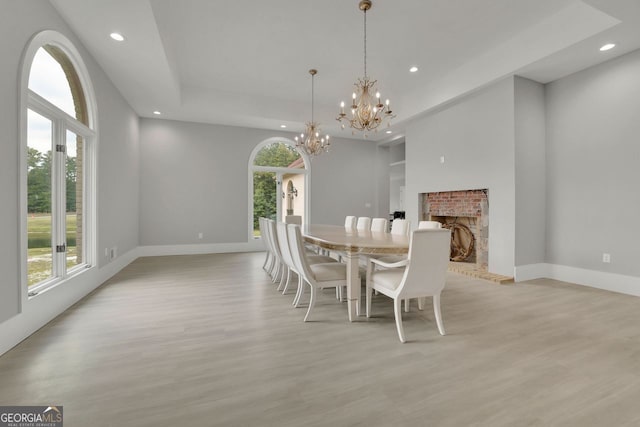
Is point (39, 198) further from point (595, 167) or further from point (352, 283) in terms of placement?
point (595, 167)

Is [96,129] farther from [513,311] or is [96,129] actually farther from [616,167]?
[616,167]

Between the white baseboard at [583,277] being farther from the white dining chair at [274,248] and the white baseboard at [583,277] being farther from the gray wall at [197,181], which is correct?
the gray wall at [197,181]

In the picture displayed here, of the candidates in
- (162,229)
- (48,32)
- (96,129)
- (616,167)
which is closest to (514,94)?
(616,167)

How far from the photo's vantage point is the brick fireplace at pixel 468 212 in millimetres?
4543

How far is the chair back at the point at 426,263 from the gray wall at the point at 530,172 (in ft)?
8.48

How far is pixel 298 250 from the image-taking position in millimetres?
2527

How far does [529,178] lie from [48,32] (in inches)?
227

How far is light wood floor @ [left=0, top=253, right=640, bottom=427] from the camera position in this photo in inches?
55.7

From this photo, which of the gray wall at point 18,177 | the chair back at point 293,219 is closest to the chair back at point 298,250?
the gray wall at point 18,177

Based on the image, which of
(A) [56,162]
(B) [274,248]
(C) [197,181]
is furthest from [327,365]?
(C) [197,181]

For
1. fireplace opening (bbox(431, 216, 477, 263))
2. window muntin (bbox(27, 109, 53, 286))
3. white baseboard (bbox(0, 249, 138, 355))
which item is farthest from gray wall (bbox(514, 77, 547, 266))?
window muntin (bbox(27, 109, 53, 286))

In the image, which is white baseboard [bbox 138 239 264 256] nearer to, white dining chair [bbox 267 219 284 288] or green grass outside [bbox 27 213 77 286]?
white dining chair [bbox 267 219 284 288]

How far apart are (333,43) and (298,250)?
2.97 meters

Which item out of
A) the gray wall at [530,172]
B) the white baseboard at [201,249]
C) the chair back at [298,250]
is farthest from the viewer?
the white baseboard at [201,249]
